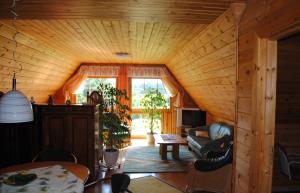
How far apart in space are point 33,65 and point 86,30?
5.63 feet

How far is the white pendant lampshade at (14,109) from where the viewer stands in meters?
1.57

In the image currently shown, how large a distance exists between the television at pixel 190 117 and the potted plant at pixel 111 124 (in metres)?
2.34

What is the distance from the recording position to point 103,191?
3.53 m

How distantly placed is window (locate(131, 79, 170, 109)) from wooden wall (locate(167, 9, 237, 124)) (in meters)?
1.73

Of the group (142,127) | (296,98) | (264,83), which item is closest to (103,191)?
(264,83)

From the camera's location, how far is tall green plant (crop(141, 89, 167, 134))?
6.89m

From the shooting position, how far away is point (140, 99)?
23.9 feet

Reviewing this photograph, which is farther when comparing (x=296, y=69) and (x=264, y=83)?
(x=296, y=69)

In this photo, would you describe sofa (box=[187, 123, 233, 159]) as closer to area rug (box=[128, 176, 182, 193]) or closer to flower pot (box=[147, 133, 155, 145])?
area rug (box=[128, 176, 182, 193])

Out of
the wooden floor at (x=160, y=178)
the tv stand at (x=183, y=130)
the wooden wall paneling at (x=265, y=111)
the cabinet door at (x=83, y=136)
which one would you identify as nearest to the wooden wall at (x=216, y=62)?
the wooden wall paneling at (x=265, y=111)

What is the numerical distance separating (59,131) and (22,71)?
4.63 feet

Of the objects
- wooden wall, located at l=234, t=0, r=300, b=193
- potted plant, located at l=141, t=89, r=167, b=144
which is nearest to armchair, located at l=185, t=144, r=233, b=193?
wooden wall, located at l=234, t=0, r=300, b=193

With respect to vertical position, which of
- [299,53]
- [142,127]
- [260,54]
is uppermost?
[299,53]

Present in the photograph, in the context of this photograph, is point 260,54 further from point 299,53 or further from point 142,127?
point 142,127
